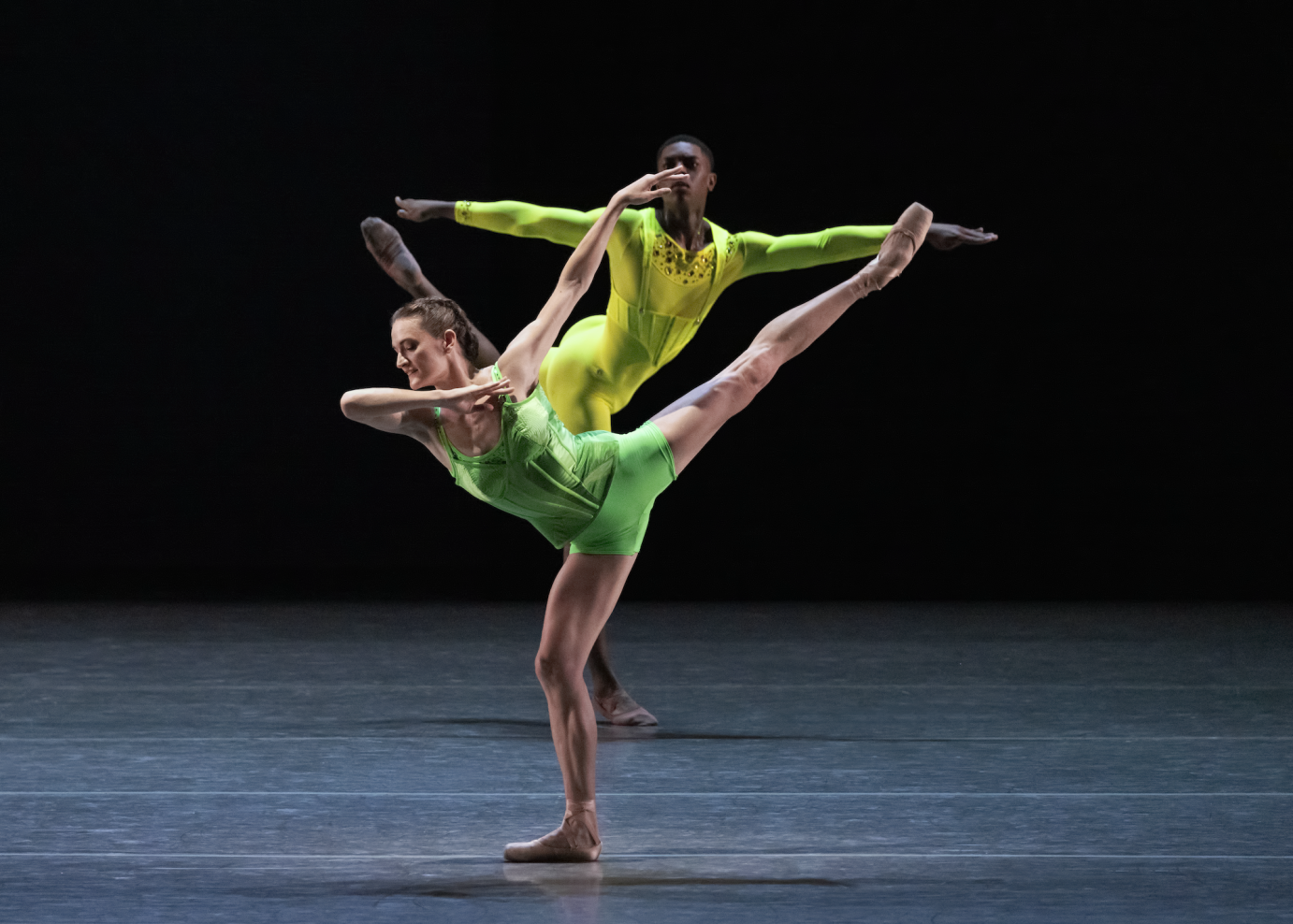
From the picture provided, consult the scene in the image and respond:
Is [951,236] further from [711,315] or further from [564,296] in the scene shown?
[711,315]

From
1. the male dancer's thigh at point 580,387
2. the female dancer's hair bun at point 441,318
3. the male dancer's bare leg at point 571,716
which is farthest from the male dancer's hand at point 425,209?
the male dancer's bare leg at point 571,716

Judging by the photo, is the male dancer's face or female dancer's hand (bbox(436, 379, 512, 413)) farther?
the male dancer's face

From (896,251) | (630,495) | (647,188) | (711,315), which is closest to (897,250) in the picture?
(896,251)

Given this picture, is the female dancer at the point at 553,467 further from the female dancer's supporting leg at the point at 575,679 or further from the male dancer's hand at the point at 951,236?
the male dancer's hand at the point at 951,236

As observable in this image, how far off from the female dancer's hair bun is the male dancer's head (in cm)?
119

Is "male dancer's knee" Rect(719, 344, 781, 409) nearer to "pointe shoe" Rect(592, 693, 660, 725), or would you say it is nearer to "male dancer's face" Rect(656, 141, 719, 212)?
"male dancer's face" Rect(656, 141, 719, 212)

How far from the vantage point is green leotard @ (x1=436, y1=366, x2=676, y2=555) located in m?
2.52

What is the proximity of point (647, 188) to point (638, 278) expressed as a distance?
1.07 m

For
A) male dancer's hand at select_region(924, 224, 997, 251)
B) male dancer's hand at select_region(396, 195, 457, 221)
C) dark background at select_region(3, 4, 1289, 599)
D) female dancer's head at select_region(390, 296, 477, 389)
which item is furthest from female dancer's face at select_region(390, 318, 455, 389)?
dark background at select_region(3, 4, 1289, 599)

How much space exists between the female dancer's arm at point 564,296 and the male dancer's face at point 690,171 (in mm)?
870

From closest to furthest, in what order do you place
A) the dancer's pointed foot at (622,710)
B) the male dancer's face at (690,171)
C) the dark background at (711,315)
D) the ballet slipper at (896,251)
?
the ballet slipper at (896,251) → the male dancer's face at (690,171) → the dancer's pointed foot at (622,710) → the dark background at (711,315)

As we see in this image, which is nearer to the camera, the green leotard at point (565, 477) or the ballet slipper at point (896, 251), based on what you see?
the green leotard at point (565, 477)

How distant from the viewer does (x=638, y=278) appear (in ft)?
12.6

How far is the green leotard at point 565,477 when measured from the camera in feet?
8.28
